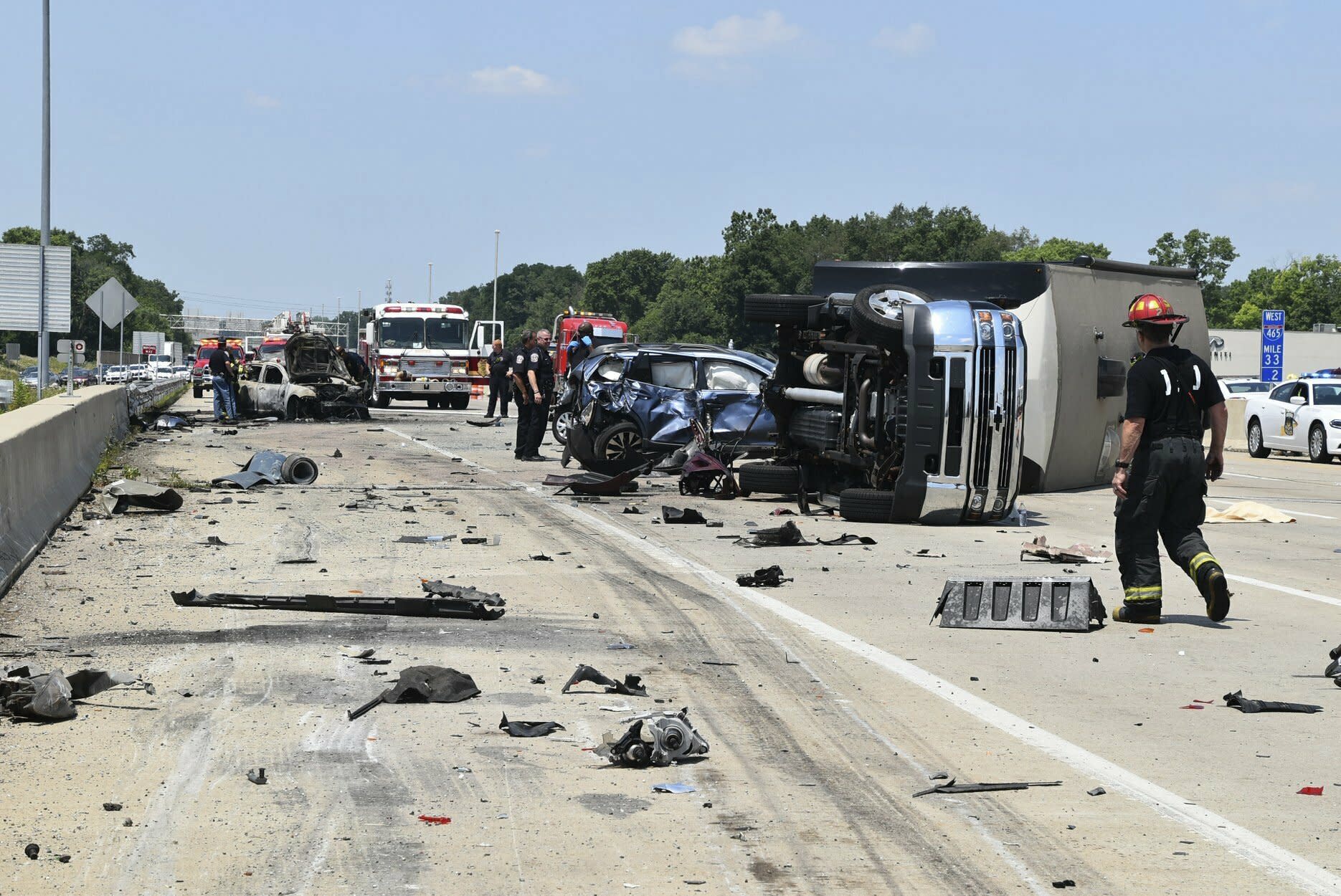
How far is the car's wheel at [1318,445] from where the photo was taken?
96.0ft

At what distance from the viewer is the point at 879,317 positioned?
574 inches

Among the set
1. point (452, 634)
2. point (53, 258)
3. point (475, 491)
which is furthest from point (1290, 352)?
point (452, 634)

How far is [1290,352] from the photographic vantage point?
107875 millimetres

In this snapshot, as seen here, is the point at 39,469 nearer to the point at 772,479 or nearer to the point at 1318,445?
the point at 772,479

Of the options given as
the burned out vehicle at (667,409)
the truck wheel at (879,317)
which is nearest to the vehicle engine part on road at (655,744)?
the truck wheel at (879,317)

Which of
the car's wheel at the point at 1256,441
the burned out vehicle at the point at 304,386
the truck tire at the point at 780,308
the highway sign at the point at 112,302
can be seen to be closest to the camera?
the truck tire at the point at 780,308

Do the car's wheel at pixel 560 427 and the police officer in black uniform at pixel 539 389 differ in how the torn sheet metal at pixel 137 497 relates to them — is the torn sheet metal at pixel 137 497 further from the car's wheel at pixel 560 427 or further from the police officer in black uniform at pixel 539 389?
the police officer in black uniform at pixel 539 389

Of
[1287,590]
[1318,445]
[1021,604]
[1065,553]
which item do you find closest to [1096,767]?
[1021,604]

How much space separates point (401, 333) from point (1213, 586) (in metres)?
34.3

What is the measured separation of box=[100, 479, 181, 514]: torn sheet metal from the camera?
48.3 feet

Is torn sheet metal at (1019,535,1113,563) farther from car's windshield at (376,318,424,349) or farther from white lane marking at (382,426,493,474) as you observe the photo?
car's windshield at (376,318,424,349)

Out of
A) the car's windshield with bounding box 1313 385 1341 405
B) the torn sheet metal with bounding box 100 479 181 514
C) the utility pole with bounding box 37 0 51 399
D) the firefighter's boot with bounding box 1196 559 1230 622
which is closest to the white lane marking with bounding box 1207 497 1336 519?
the firefighter's boot with bounding box 1196 559 1230 622

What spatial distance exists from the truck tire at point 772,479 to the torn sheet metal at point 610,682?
959cm

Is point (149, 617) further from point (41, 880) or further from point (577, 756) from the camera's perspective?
point (41, 880)
